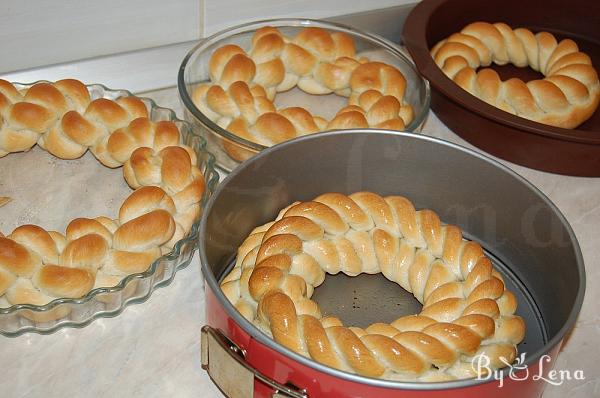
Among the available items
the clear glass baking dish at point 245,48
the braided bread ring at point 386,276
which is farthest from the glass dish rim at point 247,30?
the braided bread ring at point 386,276

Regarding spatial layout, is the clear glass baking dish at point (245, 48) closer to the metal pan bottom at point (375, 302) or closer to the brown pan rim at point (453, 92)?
the brown pan rim at point (453, 92)

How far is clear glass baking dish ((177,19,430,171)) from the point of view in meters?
0.92

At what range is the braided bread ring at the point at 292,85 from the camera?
95 cm

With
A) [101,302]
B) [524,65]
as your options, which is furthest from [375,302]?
[524,65]

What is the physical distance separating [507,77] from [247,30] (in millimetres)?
391

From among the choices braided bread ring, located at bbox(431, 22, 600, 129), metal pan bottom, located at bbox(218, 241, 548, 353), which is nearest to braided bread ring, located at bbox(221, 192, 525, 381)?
metal pan bottom, located at bbox(218, 241, 548, 353)

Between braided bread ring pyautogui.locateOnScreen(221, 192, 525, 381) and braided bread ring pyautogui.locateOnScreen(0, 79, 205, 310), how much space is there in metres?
0.09

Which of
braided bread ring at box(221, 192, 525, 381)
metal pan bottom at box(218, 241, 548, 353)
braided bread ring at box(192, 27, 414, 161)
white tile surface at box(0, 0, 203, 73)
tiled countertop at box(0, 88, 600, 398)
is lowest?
tiled countertop at box(0, 88, 600, 398)

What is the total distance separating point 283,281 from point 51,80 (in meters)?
0.46

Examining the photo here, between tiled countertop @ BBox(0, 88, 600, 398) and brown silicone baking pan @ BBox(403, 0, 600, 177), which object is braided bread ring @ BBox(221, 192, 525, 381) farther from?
brown silicone baking pan @ BBox(403, 0, 600, 177)

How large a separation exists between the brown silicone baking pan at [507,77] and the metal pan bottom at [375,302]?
21cm

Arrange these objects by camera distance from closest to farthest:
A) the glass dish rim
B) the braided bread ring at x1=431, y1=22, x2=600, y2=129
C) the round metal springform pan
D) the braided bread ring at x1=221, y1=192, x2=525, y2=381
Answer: the braided bread ring at x1=221, y1=192, x2=525, y2=381 → the round metal springform pan → the glass dish rim → the braided bread ring at x1=431, y1=22, x2=600, y2=129

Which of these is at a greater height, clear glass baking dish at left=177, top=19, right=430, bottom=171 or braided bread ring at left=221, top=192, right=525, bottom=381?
clear glass baking dish at left=177, top=19, right=430, bottom=171

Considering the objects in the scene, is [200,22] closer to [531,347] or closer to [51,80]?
[51,80]
